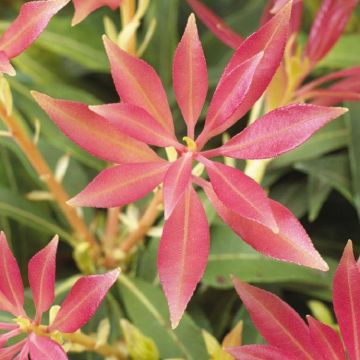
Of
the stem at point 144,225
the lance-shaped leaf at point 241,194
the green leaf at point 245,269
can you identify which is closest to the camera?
the lance-shaped leaf at point 241,194

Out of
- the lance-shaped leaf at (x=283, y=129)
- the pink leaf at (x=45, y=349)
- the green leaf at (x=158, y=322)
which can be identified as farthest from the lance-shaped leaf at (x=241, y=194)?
the green leaf at (x=158, y=322)

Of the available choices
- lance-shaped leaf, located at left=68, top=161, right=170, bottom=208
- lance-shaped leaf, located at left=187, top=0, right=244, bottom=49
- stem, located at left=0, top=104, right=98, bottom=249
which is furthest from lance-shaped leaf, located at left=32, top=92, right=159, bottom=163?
lance-shaped leaf, located at left=187, top=0, right=244, bottom=49

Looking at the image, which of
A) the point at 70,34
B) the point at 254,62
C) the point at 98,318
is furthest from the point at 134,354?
the point at 70,34

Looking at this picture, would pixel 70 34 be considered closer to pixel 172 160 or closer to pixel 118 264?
pixel 118 264

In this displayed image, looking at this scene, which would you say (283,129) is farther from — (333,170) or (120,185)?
(333,170)

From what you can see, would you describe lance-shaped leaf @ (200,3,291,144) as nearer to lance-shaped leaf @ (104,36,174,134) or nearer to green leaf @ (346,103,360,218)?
lance-shaped leaf @ (104,36,174,134)

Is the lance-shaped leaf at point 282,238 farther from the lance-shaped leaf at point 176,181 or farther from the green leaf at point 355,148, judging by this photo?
the green leaf at point 355,148
